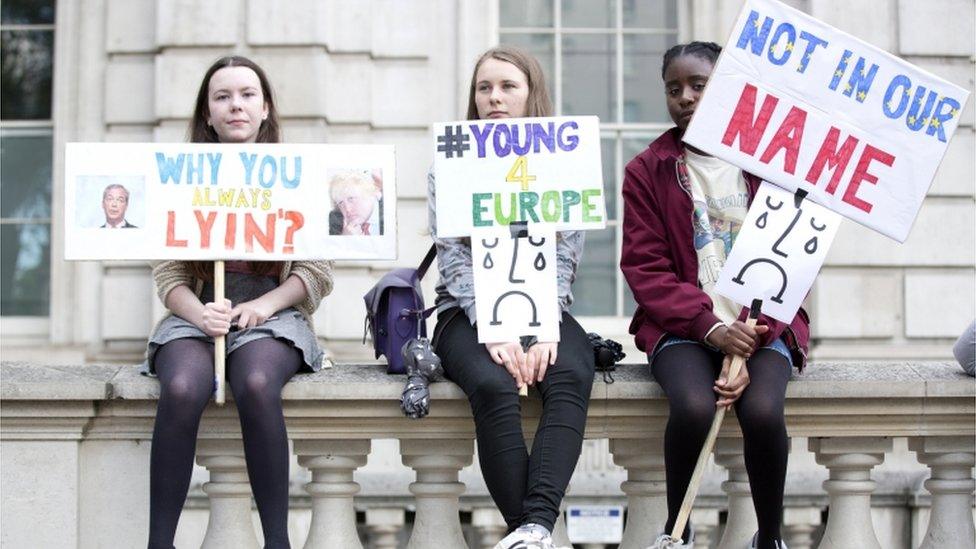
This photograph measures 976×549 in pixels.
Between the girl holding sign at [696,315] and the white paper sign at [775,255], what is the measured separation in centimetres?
9

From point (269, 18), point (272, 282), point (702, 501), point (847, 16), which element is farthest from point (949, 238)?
point (272, 282)

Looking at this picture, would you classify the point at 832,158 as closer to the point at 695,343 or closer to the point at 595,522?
the point at 695,343

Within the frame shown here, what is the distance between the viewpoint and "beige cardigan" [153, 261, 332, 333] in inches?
179

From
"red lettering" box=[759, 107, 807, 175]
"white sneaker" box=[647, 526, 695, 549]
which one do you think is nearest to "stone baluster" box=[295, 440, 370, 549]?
"white sneaker" box=[647, 526, 695, 549]

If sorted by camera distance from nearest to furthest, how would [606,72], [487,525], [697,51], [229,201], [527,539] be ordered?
[527,539] < [229,201] < [697,51] < [487,525] < [606,72]

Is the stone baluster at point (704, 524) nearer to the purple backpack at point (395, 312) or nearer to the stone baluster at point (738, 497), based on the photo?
the stone baluster at point (738, 497)

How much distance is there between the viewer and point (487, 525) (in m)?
8.20

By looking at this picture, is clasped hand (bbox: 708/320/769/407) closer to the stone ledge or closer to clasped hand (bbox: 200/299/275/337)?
the stone ledge

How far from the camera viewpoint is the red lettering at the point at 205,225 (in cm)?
440

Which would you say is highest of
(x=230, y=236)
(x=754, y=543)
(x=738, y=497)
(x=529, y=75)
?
(x=529, y=75)

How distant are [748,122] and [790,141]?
5.3 inches

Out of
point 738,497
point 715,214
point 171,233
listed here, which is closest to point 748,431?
point 738,497

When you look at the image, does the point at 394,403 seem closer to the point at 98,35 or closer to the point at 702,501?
the point at 702,501

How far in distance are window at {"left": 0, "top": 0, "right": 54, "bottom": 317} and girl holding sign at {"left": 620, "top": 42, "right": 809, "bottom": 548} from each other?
19.7 ft
